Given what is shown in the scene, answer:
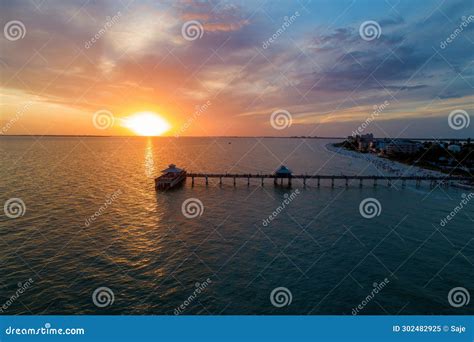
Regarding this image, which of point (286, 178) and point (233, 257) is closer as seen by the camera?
point (233, 257)

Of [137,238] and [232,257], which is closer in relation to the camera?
[232,257]

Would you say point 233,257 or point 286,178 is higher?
point 286,178

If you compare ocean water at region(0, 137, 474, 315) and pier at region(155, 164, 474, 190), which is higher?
pier at region(155, 164, 474, 190)

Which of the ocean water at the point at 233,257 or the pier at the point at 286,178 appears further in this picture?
the pier at the point at 286,178

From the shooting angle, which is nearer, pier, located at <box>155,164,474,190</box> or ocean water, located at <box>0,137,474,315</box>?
ocean water, located at <box>0,137,474,315</box>

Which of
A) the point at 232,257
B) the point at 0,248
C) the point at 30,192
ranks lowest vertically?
the point at 232,257

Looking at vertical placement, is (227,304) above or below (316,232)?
below

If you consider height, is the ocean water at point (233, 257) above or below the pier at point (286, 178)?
below

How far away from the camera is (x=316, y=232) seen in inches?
994

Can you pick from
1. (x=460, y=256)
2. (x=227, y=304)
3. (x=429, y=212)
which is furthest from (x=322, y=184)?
(x=227, y=304)

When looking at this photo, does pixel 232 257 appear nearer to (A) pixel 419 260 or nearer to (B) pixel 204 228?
(B) pixel 204 228
